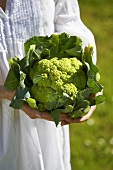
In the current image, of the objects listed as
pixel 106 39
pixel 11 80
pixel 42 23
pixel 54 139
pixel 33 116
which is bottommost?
pixel 106 39

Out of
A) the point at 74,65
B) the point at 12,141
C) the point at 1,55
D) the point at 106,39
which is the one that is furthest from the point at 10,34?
the point at 106,39

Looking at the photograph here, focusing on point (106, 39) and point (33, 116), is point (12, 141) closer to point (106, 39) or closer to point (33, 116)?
point (33, 116)

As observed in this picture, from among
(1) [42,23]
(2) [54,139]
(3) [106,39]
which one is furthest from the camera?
(3) [106,39]

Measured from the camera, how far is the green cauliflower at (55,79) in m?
2.48

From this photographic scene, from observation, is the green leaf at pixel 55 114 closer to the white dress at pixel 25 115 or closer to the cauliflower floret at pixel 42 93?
the cauliflower floret at pixel 42 93

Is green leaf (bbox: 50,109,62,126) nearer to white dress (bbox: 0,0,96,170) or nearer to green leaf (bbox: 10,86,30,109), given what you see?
green leaf (bbox: 10,86,30,109)

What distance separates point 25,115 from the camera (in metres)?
2.76

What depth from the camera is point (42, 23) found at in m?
2.68

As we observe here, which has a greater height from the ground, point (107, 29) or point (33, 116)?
point (33, 116)

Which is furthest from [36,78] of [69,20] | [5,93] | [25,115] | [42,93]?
[69,20]

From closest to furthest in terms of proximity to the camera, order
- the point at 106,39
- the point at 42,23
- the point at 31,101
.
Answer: the point at 31,101
the point at 42,23
the point at 106,39

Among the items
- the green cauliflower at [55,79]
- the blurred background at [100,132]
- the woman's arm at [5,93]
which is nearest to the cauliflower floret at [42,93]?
the green cauliflower at [55,79]

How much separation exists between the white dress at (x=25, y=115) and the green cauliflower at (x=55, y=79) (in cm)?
18

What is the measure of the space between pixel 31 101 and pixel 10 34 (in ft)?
1.07
